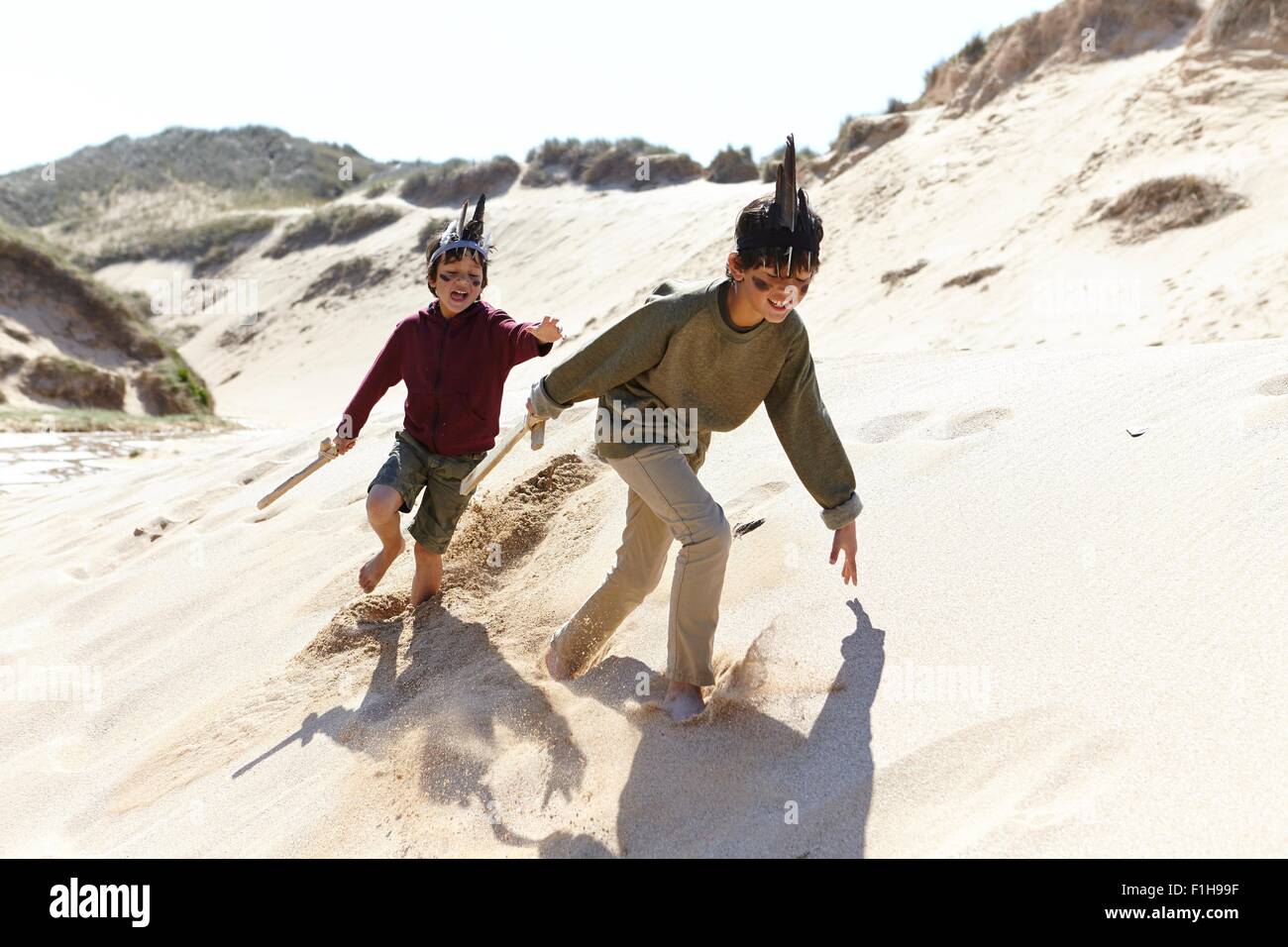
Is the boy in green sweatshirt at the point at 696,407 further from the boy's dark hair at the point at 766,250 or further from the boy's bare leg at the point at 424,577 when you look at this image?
the boy's bare leg at the point at 424,577

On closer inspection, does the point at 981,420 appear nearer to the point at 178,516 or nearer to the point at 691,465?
the point at 691,465

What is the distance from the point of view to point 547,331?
3.11 m

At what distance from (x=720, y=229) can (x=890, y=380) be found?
36.9 ft

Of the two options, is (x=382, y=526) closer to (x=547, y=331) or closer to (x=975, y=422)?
(x=547, y=331)

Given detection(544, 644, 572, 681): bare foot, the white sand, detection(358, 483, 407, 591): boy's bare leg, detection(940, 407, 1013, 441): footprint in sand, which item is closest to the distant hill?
the white sand

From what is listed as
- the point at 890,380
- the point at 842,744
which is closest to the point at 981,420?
the point at 890,380

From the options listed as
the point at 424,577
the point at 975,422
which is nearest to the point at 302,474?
the point at 424,577

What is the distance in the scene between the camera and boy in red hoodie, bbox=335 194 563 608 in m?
3.33

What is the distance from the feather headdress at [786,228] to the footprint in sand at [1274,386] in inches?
61.4

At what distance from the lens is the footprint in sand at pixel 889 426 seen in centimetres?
352

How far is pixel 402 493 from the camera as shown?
128 inches

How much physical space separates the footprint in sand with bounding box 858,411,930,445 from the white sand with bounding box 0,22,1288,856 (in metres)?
0.01

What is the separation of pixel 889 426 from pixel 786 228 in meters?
1.52

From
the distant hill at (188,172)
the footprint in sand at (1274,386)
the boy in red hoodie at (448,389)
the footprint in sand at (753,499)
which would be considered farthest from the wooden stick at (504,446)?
the distant hill at (188,172)
